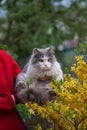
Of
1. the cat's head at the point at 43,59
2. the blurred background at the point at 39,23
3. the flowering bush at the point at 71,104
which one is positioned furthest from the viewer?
the blurred background at the point at 39,23

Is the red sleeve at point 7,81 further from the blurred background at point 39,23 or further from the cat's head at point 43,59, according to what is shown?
the blurred background at point 39,23

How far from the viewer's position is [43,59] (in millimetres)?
3098

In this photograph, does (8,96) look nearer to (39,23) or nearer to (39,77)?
(39,77)

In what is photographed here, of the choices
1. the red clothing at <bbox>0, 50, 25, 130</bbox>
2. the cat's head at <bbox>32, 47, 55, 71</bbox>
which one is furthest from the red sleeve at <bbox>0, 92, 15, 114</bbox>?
the cat's head at <bbox>32, 47, 55, 71</bbox>

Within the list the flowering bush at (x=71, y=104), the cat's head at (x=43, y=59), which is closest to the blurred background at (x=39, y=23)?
the cat's head at (x=43, y=59)

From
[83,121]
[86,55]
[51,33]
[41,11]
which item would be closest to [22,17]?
[41,11]

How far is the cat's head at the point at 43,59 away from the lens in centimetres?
301

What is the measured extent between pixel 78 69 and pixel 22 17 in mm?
5384

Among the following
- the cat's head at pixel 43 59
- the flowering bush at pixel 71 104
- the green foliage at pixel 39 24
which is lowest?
the flowering bush at pixel 71 104

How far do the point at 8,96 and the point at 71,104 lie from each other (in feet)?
1.68

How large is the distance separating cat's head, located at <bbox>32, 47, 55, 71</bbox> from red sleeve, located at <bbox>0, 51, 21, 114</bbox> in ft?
0.77

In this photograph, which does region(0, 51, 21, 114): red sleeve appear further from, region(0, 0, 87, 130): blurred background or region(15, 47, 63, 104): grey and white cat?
region(0, 0, 87, 130): blurred background

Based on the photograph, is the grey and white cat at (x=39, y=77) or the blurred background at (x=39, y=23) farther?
the blurred background at (x=39, y=23)

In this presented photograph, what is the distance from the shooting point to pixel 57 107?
2.69 meters
